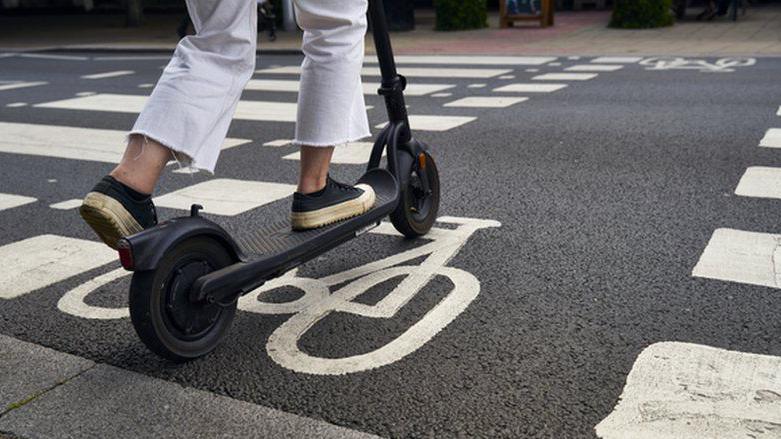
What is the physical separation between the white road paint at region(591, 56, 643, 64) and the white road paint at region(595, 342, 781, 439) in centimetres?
882

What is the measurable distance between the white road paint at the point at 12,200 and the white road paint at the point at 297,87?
4.26 m

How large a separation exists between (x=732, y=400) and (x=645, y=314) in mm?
628

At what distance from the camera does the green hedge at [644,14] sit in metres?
16.4

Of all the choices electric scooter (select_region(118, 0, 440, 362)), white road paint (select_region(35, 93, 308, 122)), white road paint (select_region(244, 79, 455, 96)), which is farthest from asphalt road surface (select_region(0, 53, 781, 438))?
white road paint (select_region(244, 79, 455, 96))

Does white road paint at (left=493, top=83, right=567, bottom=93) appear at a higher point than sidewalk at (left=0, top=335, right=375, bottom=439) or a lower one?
higher

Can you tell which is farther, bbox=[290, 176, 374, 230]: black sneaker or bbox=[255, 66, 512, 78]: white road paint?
bbox=[255, 66, 512, 78]: white road paint

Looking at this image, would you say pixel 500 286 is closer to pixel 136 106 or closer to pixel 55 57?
pixel 136 106

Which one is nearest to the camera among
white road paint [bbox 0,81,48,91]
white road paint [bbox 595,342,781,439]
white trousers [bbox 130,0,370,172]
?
white road paint [bbox 595,342,781,439]

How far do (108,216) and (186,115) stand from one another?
0.37 m

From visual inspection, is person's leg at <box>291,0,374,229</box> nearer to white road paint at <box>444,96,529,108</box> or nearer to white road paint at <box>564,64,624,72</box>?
white road paint at <box>444,96,529,108</box>

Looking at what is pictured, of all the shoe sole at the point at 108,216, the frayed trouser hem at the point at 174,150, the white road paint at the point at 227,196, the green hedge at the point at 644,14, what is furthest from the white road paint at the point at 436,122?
the green hedge at the point at 644,14

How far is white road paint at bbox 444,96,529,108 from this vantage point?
753cm

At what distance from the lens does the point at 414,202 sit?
3637mm

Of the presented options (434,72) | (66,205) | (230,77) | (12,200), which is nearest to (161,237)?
(230,77)
